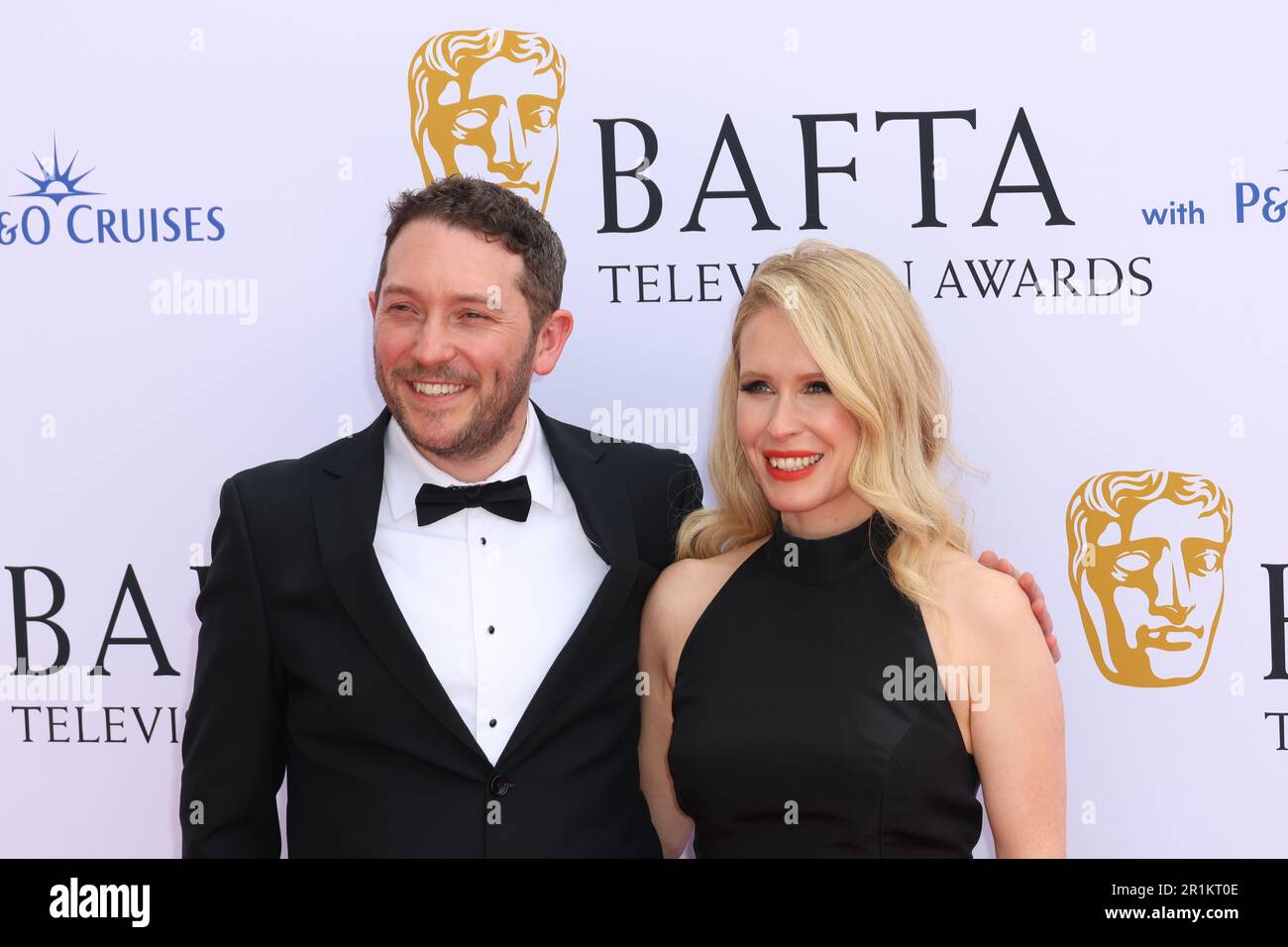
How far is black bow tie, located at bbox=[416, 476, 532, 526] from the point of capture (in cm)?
215

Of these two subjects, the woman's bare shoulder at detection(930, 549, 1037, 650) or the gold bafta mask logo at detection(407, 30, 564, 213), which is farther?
the gold bafta mask logo at detection(407, 30, 564, 213)

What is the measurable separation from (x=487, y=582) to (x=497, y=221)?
0.62 meters

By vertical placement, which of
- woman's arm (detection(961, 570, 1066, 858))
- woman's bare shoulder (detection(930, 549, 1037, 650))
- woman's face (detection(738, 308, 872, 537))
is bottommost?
woman's arm (detection(961, 570, 1066, 858))

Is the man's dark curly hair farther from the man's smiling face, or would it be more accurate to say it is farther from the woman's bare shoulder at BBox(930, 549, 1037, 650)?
the woman's bare shoulder at BBox(930, 549, 1037, 650)

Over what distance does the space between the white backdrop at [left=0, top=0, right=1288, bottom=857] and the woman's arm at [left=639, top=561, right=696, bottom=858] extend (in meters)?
0.60

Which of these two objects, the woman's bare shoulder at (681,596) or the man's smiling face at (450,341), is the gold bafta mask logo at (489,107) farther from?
the woman's bare shoulder at (681,596)

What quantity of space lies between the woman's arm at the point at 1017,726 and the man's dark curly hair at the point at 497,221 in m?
0.93

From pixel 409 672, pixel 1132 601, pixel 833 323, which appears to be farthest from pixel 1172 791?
pixel 409 672

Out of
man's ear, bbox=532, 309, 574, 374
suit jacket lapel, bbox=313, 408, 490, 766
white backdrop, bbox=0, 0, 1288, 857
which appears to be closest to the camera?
suit jacket lapel, bbox=313, 408, 490, 766

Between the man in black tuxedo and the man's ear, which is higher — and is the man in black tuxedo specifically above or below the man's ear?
below

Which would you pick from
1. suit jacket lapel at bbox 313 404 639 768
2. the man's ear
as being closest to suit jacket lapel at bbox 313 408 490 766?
suit jacket lapel at bbox 313 404 639 768

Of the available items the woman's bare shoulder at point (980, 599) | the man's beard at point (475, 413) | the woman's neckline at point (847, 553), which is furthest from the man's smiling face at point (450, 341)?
the woman's bare shoulder at point (980, 599)

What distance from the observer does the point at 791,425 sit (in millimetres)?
2127

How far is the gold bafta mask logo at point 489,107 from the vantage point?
2.78 metres
